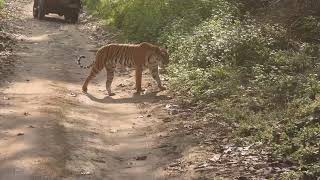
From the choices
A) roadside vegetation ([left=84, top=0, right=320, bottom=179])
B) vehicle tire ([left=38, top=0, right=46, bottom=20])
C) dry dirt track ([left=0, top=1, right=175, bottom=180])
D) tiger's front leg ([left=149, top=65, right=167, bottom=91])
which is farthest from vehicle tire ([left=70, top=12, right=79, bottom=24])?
tiger's front leg ([left=149, top=65, right=167, bottom=91])

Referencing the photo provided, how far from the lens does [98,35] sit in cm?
2142

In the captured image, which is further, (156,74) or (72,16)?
(72,16)

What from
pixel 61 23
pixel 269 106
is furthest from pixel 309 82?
pixel 61 23

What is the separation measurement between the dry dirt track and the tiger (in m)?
0.45

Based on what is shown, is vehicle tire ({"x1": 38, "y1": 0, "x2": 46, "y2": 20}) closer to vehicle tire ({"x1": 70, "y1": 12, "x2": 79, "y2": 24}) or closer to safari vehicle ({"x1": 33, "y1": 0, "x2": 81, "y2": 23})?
safari vehicle ({"x1": 33, "y1": 0, "x2": 81, "y2": 23})

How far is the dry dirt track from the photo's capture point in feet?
24.3

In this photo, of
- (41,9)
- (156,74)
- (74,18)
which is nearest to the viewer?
(156,74)

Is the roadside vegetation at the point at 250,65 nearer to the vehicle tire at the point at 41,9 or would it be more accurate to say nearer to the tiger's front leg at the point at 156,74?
the tiger's front leg at the point at 156,74

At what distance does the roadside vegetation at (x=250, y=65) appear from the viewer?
8167 mm

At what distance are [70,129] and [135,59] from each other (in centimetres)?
342

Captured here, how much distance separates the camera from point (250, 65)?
12.2 m

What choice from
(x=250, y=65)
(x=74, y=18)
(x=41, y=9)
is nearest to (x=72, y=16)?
(x=74, y=18)

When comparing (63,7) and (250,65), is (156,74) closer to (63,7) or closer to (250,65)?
(250,65)

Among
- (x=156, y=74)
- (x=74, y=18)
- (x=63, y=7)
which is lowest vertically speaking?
(x=74, y=18)
